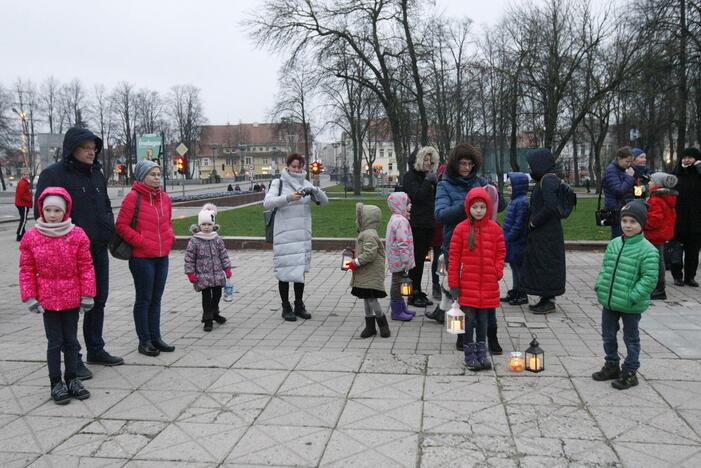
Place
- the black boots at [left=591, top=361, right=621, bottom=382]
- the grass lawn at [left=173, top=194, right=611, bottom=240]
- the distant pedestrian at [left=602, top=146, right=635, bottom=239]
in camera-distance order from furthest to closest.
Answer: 1. the grass lawn at [left=173, top=194, right=611, bottom=240]
2. the distant pedestrian at [left=602, top=146, right=635, bottom=239]
3. the black boots at [left=591, top=361, right=621, bottom=382]

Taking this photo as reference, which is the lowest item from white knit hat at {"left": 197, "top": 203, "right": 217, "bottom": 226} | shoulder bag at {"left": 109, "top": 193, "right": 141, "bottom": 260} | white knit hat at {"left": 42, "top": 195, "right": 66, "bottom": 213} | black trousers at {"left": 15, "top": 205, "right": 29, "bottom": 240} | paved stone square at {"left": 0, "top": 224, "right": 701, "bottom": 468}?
paved stone square at {"left": 0, "top": 224, "right": 701, "bottom": 468}

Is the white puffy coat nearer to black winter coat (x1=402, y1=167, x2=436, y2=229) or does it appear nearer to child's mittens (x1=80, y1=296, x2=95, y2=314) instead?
black winter coat (x1=402, y1=167, x2=436, y2=229)

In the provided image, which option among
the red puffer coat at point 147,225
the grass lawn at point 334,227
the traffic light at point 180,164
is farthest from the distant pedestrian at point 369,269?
the traffic light at point 180,164

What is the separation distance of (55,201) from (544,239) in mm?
5034

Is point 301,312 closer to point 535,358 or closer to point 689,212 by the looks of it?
point 535,358

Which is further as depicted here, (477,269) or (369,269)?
(369,269)

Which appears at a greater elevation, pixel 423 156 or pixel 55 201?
pixel 423 156

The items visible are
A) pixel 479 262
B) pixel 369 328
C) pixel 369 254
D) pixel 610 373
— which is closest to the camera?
pixel 610 373

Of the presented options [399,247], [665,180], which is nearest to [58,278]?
[399,247]

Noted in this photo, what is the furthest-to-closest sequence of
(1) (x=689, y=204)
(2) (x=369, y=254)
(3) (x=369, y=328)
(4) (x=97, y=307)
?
(1) (x=689, y=204) → (3) (x=369, y=328) → (2) (x=369, y=254) → (4) (x=97, y=307)

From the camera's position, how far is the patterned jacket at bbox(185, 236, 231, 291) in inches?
253


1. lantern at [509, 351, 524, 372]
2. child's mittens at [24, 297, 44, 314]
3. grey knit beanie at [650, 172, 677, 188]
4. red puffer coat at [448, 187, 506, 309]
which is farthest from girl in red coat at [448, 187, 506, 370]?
grey knit beanie at [650, 172, 677, 188]

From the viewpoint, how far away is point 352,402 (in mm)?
4199

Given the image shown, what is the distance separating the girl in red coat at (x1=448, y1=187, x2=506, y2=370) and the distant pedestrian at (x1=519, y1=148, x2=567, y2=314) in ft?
6.42
